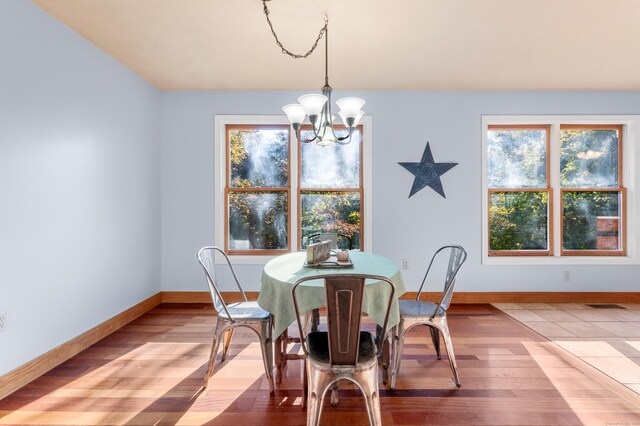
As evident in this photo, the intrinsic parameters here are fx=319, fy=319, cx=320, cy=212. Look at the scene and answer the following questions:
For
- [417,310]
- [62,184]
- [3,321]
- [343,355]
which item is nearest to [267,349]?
[343,355]

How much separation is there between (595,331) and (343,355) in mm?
2999

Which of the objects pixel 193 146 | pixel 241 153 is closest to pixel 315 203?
pixel 241 153

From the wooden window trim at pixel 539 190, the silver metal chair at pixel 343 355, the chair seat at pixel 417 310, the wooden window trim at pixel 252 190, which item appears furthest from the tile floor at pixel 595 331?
the wooden window trim at pixel 252 190

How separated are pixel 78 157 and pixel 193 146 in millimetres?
1444

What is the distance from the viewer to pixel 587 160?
13.4 feet

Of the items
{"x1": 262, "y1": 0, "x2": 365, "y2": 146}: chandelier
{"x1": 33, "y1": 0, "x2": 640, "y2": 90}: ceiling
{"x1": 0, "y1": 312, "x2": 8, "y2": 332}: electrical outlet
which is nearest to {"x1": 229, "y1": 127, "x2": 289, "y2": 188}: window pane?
{"x1": 33, "y1": 0, "x2": 640, "y2": 90}: ceiling

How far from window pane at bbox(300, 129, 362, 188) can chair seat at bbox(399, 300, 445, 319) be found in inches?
79.2

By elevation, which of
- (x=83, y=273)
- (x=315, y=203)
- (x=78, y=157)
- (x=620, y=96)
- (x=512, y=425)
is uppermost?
(x=620, y=96)

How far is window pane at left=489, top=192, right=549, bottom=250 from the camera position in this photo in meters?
4.09

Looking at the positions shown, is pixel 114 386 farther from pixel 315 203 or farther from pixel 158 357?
pixel 315 203

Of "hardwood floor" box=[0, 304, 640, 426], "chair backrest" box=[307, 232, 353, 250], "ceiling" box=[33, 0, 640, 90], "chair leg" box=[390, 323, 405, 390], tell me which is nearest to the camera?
"hardwood floor" box=[0, 304, 640, 426]

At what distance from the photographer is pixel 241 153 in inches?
161

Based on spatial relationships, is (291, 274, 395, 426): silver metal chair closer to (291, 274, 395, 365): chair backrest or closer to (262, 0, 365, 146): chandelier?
(291, 274, 395, 365): chair backrest

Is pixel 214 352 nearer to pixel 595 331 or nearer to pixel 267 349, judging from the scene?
pixel 267 349
